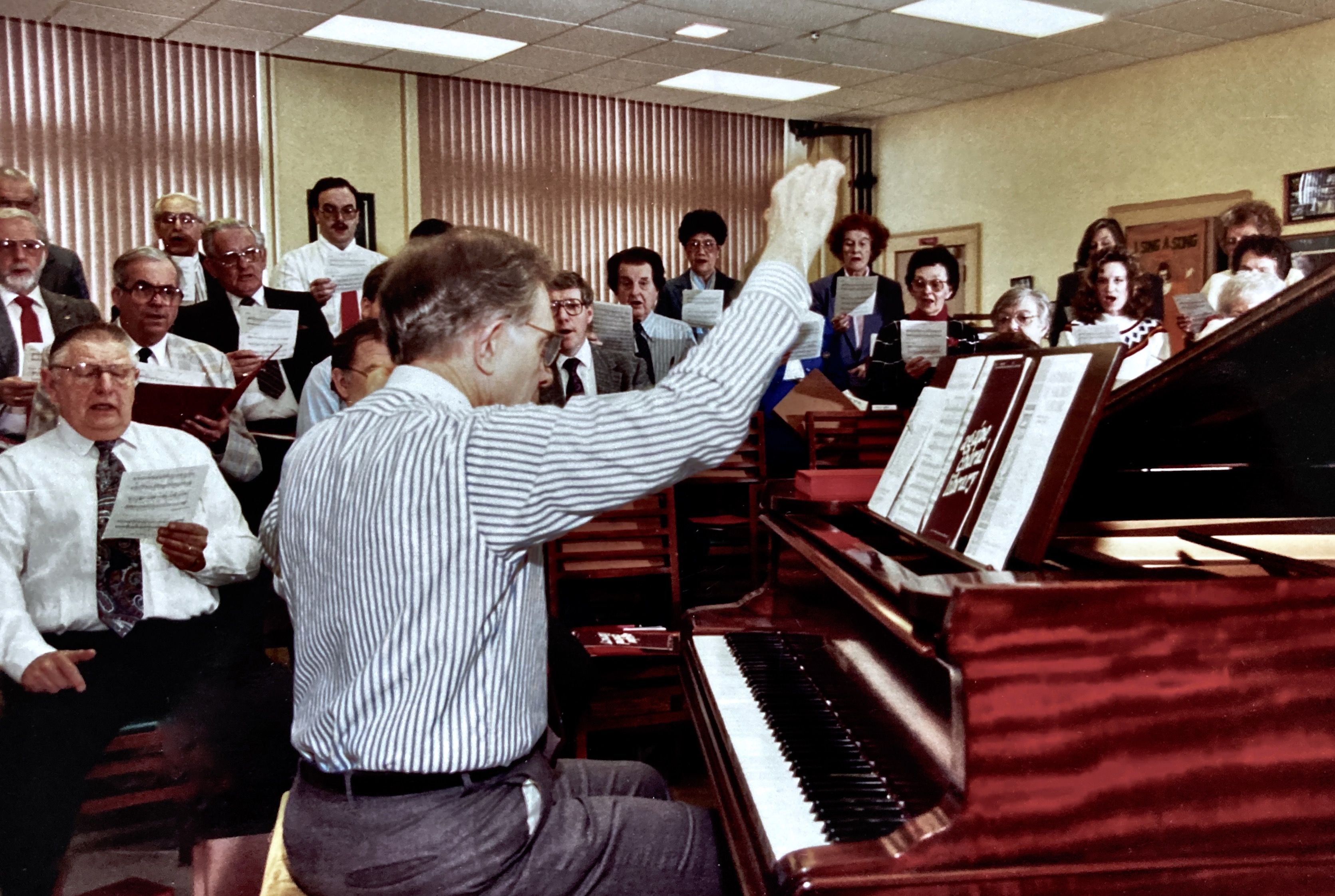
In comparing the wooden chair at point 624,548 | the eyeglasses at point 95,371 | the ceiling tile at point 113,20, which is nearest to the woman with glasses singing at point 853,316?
the wooden chair at point 624,548

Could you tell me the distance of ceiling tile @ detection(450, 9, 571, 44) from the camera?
5.59 metres

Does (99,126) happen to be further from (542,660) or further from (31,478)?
(542,660)

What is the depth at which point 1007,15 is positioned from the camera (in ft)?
19.3

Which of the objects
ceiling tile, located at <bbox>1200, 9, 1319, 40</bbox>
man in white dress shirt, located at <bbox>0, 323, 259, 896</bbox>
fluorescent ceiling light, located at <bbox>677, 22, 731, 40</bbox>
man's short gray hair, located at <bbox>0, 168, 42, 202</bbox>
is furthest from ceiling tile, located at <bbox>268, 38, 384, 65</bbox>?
→ ceiling tile, located at <bbox>1200, 9, 1319, 40</bbox>

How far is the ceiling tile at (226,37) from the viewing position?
5645 mm

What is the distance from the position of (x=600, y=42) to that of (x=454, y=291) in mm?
5165

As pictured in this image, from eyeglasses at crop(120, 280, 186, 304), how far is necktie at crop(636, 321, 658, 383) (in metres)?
1.61

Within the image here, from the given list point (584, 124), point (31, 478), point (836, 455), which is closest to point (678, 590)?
point (836, 455)

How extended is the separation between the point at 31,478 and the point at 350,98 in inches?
182

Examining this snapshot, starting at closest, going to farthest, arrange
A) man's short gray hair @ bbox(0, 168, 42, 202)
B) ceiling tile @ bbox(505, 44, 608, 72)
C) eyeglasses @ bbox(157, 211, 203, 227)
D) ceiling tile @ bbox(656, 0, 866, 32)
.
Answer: man's short gray hair @ bbox(0, 168, 42, 202) < eyeglasses @ bbox(157, 211, 203, 227) < ceiling tile @ bbox(656, 0, 866, 32) < ceiling tile @ bbox(505, 44, 608, 72)

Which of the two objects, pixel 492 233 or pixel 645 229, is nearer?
pixel 492 233

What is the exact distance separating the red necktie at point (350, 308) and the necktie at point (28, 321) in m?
0.90

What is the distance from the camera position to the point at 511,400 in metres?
1.37

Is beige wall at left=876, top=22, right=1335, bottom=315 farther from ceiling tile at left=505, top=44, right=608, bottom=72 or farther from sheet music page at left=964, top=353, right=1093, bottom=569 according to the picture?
sheet music page at left=964, top=353, right=1093, bottom=569
